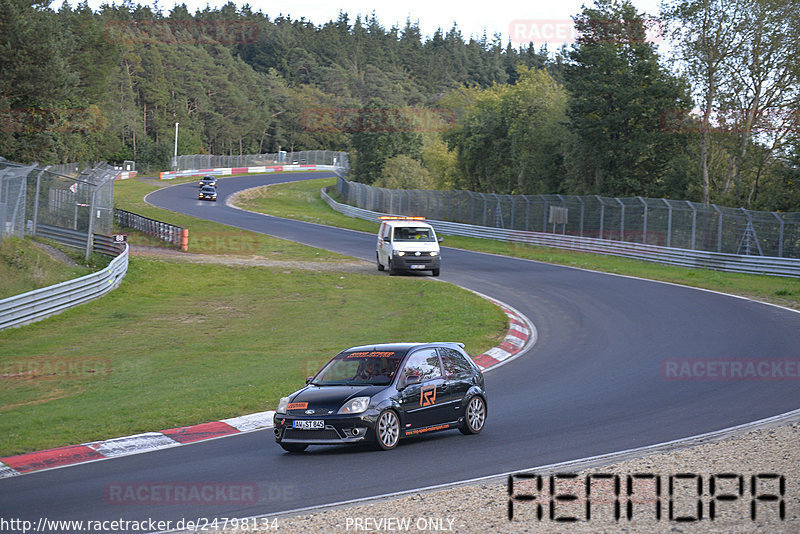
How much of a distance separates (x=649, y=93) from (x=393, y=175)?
32.4 metres

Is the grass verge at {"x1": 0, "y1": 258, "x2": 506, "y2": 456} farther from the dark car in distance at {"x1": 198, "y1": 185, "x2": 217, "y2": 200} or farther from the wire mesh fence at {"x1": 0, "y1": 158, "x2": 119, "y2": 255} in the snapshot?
the dark car in distance at {"x1": 198, "y1": 185, "x2": 217, "y2": 200}

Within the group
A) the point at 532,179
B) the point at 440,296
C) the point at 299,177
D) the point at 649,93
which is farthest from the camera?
the point at 299,177

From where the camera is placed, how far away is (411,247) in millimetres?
32531

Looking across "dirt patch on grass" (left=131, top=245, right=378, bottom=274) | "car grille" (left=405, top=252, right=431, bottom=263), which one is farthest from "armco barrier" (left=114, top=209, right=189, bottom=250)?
"car grille" (left=405, top=252, right=431, bottom=263)

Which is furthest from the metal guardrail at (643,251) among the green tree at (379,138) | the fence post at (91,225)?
the green tree at (379,138)

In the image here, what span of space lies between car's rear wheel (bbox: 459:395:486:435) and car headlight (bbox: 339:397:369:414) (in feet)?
5.94

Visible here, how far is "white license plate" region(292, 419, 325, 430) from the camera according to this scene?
1027 cm

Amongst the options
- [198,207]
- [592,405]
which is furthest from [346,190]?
[592,405]

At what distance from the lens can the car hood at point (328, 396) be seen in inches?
411

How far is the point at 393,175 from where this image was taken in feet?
258

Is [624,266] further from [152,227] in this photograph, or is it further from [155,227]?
[152,227]

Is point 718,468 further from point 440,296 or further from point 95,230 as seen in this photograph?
point 95,230

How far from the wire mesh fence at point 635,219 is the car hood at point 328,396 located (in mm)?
26448

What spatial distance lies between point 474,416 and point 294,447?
261 cm
